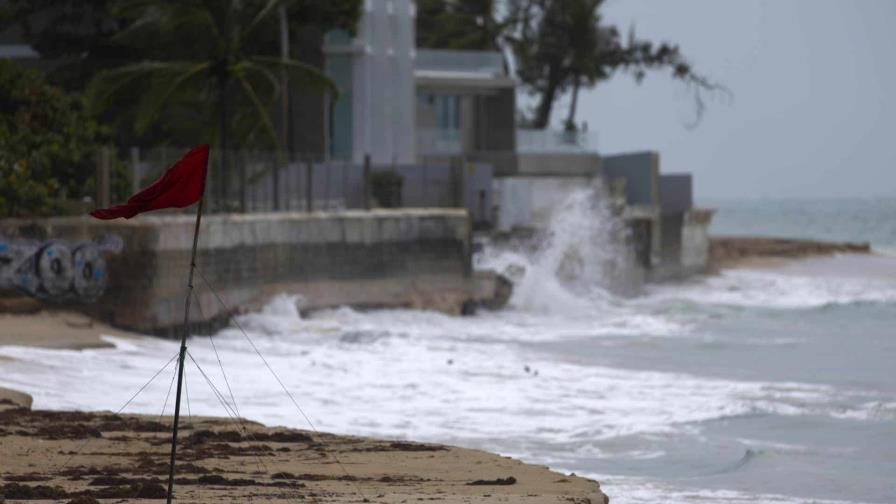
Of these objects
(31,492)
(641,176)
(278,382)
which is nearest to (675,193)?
(641,176)

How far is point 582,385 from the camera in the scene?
2273cm

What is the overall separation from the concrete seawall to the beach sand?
31.4 feet

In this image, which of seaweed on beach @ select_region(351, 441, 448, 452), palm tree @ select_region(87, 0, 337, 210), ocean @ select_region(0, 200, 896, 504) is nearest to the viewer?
seaweed on beach @ select_region(351, 441, 448, 452)

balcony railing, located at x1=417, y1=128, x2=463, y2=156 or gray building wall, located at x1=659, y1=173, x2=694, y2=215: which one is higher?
balcony railing, located at x1=417, y1=128, x2=463, y2=156

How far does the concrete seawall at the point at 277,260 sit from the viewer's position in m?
25.4

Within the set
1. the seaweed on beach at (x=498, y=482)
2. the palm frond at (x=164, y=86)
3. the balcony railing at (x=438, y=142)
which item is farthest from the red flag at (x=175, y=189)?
the balcony railing at (x=438, y=142)

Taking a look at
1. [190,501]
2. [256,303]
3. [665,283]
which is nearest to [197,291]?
[256,303]

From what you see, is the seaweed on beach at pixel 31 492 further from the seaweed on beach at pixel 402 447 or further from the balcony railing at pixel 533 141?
the balcony railing at pixel 533 141

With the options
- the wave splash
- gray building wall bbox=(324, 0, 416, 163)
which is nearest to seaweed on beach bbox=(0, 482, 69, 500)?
the wave splash

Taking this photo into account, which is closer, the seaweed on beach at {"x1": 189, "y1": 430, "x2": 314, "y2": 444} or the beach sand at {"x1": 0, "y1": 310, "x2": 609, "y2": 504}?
the beach sand at {"x1": 0, "y1": 310, "x2": 609, "y2": 504}

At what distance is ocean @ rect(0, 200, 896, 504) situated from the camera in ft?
52.5

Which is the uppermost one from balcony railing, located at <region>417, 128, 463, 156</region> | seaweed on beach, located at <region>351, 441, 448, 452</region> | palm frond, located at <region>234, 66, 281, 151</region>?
palm frond, located at <region>234, 66, 281, 151</region>

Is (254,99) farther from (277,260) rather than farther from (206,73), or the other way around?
(277,260)

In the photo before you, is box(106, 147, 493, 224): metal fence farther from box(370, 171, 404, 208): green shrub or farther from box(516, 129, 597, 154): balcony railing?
box(516, 129, 597, 154): balcony railing
